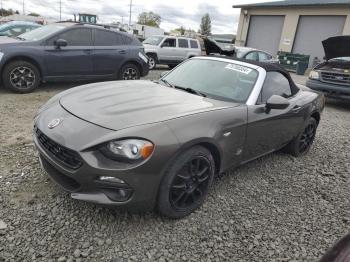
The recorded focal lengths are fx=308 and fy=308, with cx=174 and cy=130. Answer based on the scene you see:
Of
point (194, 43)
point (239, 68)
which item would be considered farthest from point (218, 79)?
point (194, 43)

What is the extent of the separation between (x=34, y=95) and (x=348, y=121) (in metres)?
7.21

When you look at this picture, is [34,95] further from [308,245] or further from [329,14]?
[329,14]

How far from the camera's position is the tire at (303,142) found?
4.49m

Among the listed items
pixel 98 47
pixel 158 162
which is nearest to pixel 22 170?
pixel 158 162

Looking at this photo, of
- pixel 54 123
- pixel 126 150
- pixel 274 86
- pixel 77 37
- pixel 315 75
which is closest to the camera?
pixel 126 150

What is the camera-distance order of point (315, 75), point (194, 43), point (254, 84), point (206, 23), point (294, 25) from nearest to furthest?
point (254, 84), point (315, 75), point (194, 43), point (294, 25), point (206, 23)

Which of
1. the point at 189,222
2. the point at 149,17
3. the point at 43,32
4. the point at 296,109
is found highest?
the point at 149,17

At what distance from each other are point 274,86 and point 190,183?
1.87 metres

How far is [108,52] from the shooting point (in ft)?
25.2

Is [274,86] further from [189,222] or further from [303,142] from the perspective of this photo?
[189,222]

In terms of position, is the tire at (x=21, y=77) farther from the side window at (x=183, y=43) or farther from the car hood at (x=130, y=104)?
the side window at (x=183, y=43)

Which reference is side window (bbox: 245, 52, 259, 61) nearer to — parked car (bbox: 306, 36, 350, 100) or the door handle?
parked car (bbox: 306, 36, 350, 100)

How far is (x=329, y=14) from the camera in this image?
71.2 ft

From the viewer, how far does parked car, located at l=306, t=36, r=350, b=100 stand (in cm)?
801
